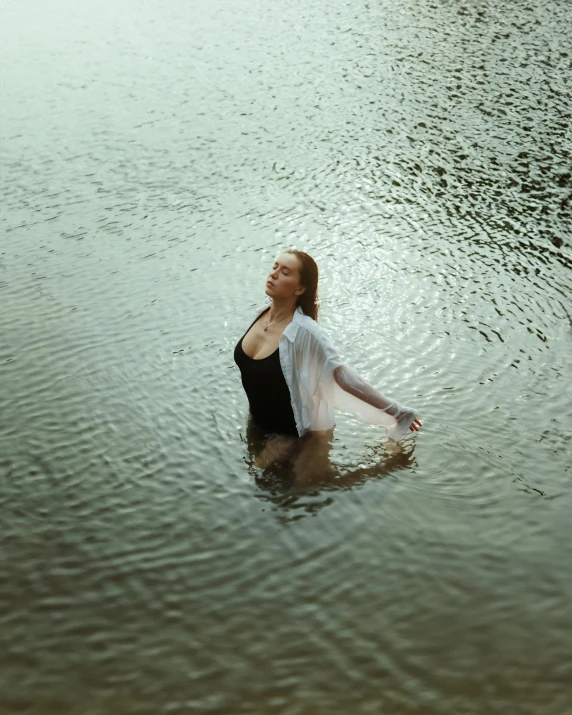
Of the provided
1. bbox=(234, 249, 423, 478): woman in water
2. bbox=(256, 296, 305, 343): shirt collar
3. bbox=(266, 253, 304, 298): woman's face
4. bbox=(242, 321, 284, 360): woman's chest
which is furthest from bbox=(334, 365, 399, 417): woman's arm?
bbox=(266, 253, 304, 298): woman's face

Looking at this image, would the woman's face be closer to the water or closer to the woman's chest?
the woman's chest

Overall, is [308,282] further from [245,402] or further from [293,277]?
[245,402]

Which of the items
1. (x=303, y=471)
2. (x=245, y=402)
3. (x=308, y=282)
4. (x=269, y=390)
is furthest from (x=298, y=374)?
(x=245, y=402)

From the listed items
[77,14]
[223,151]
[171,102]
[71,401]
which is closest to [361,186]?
[223,151]

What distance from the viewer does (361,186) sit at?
11.0 meters

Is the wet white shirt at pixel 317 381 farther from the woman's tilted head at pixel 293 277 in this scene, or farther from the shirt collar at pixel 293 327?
the woman's tilted head at pixel 293 277

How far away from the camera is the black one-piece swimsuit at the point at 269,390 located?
5203mm

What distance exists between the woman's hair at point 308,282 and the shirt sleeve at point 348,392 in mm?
204

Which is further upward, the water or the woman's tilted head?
the woman's tilted head

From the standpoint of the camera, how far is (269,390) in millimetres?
5285

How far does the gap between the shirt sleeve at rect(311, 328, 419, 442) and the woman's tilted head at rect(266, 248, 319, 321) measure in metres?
0.29

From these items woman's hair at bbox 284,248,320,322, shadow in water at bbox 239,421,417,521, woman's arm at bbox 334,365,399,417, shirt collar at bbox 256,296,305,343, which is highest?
woman's hair at bbox 284,248,320,322

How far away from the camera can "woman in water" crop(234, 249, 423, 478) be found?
16.8 ft

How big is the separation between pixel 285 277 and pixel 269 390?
2.34 feet
